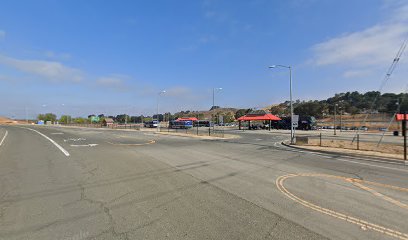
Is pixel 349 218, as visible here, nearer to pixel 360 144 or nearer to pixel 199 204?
pixel 199 204

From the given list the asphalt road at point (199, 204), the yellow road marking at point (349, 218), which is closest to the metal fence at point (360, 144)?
the asphalt road at point (199, 204)

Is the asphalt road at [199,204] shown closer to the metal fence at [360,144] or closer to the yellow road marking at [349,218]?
the yellow road marking at [349,218]

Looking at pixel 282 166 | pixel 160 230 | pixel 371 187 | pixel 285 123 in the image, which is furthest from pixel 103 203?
pixel 285 123

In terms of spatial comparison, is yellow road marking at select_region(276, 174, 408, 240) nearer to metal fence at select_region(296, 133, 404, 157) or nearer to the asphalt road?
the asphalt road

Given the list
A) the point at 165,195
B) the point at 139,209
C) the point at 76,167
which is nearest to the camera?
the point at 139,209

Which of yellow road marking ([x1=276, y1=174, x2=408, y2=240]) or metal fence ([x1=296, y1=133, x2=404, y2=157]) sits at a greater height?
yellow road marking ([x1=276, y1=174, x2=408, y2=240])

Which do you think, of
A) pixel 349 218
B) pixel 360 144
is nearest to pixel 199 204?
pixel 349 218

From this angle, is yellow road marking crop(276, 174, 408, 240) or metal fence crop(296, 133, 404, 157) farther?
metal fence crop(296, 133, 404, 157)

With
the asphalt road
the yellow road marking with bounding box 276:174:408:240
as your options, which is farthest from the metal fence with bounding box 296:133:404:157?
the yellow road marking with bounding box 276:174:408:240

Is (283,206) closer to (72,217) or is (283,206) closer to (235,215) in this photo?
(235,215)

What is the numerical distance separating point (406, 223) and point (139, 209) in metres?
5.42

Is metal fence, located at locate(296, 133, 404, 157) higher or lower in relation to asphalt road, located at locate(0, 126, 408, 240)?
lower

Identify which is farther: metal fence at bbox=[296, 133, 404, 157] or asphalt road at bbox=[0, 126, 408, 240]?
metal fence at bbox=[296, 133, 404, 157]

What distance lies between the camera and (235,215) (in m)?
6.48
